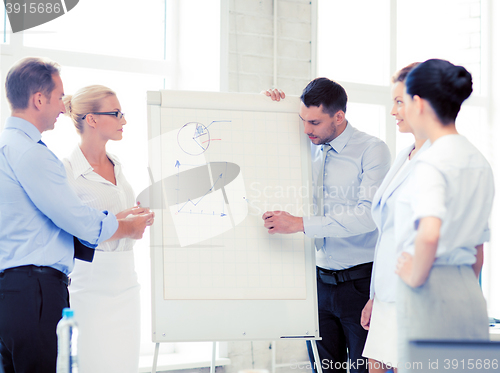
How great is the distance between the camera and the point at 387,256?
133 centimetres

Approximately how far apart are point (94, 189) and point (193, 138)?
17.0 inches

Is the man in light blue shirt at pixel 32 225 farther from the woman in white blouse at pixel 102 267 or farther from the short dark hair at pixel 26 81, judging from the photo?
the woman in white blouse at pixel 102 267

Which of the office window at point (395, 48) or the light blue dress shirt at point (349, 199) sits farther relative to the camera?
the office window at point (395, 48)

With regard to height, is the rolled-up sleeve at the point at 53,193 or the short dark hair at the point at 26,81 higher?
the short dark hair at the point at 26,81

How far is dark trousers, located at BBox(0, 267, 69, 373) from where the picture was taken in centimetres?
138

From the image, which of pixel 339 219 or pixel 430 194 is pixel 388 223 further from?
pixel 339 219

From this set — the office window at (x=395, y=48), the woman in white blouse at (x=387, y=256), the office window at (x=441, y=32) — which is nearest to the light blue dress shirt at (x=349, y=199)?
the woman in white blouse at (x=387, y=256)

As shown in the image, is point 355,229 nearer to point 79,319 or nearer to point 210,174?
point 210,174

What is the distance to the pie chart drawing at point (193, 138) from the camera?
5.87ft

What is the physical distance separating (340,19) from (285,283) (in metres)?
2.23

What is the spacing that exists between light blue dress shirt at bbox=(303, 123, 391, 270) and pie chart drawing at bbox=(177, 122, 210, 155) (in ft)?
1.59

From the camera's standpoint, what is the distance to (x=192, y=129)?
5.92 ft

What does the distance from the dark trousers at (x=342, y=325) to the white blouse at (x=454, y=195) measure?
0.86 m

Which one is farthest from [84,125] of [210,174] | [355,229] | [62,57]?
[355,229]
